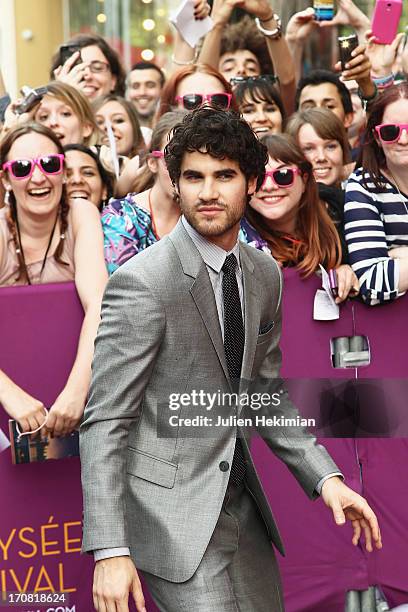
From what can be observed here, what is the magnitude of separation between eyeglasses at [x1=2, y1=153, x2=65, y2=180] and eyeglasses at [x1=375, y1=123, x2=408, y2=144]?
1367 millimetres

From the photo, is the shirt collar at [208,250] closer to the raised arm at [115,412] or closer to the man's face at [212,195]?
the man's face at [212,195]

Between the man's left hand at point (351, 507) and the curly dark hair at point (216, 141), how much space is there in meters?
0.98

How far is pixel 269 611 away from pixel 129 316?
102cm

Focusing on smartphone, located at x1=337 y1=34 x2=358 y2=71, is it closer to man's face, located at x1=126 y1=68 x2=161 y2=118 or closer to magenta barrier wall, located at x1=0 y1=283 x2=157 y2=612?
magenta barrier wall, located at x1=0 y1=283 x2=157 y2=612

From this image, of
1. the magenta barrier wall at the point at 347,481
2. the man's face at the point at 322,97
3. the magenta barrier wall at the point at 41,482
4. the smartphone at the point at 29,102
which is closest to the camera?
the magenta barrier wall at the point at 41,482

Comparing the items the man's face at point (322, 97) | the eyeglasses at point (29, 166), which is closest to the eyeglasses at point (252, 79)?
the man's face at point (322, 97)

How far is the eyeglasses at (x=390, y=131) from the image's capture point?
4691mm

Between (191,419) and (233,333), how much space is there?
Answer: 0.31 m

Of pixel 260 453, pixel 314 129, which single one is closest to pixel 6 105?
pixel 314 129

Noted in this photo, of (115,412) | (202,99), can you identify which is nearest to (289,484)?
(115,412)

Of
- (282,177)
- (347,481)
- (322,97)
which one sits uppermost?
(322,97)

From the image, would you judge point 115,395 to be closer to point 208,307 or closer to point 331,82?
point 208,307

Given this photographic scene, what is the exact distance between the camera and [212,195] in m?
3.26

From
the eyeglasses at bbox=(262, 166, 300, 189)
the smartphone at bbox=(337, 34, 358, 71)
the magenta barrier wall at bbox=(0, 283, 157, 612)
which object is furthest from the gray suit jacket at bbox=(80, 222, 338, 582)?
the smartphone at bbox=(337, 34, 358, 71)
